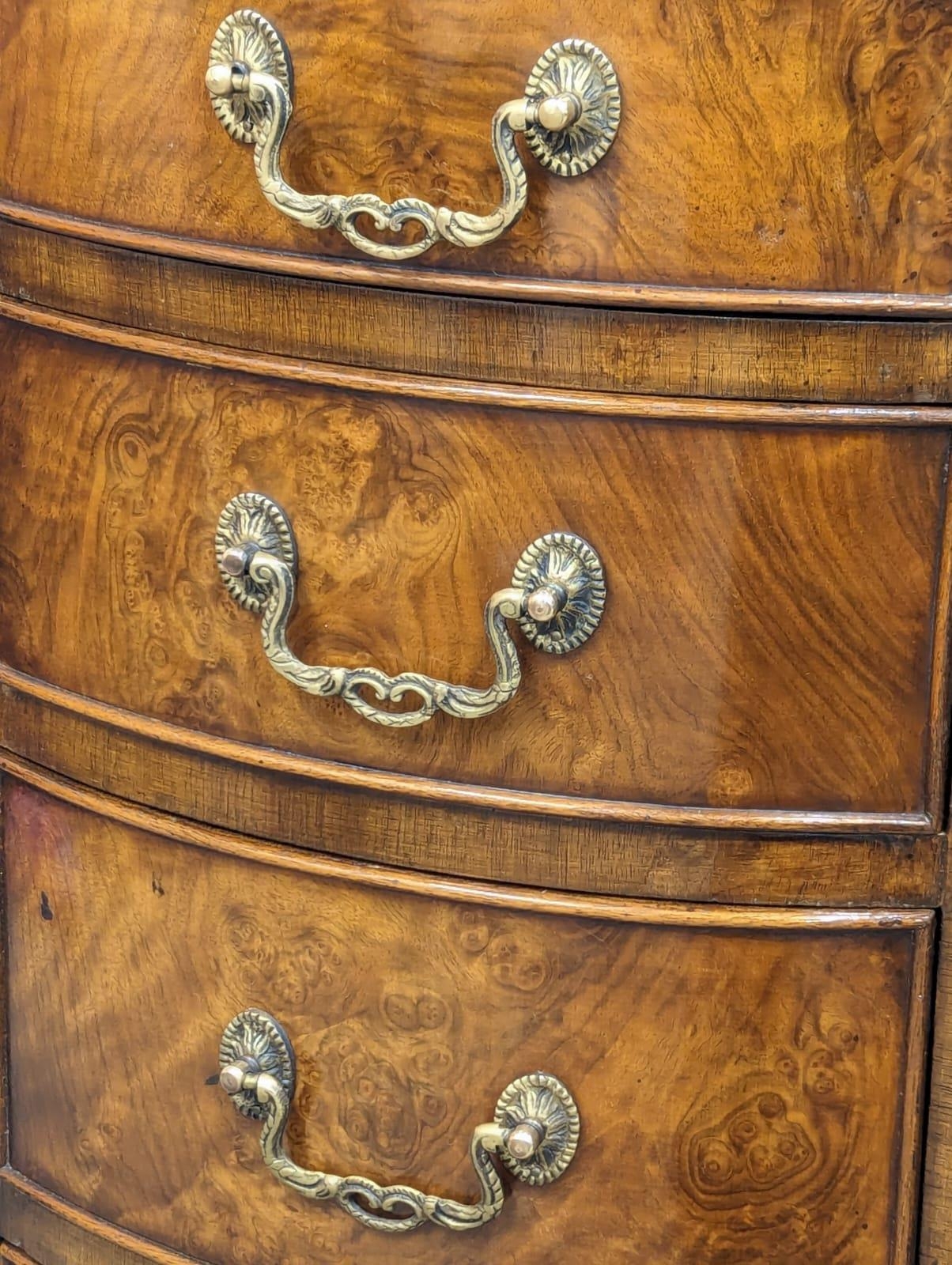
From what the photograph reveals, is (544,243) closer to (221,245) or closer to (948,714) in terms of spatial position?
(221,245)

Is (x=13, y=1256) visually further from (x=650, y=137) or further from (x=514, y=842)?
(x=650, y=137)

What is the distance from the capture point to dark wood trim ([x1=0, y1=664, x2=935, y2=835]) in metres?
0.71

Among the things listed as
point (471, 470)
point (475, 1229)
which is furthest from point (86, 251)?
point (475, 1229)

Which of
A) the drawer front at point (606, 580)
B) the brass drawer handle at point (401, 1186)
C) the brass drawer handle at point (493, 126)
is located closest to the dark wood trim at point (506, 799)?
the drawer front at point (606, 580)

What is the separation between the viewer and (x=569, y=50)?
2.07 feet

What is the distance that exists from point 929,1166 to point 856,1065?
0.06m

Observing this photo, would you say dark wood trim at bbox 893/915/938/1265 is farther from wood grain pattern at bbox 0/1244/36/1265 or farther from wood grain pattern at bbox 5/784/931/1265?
wood grain pattern at bbox 0/1244/36/1265

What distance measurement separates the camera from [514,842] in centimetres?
74

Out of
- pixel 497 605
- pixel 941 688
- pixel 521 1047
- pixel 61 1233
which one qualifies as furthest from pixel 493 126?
pixel 61 1233

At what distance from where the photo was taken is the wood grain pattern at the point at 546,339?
661mm

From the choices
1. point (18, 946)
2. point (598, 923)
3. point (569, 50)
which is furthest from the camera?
point (18, 946)

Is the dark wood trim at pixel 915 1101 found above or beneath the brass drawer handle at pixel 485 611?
beneath

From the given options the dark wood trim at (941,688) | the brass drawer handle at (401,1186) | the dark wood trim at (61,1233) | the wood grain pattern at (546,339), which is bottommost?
the dark wood trim at (61,1233)

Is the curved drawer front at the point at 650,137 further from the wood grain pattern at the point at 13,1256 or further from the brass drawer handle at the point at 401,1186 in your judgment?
the wood grain pattern at the point at 13,1256
